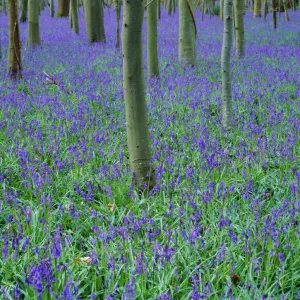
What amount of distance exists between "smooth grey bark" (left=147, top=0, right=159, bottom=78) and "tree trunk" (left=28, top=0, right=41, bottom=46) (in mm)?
5041

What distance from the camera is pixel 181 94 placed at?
304 inches

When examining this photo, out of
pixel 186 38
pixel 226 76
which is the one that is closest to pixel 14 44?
pixel 186 38

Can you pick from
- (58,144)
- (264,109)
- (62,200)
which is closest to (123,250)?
(62,200)

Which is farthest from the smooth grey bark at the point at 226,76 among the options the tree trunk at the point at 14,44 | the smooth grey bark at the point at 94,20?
the smooth grey bark at the point at 94,20

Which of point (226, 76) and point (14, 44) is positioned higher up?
point (14, 44)

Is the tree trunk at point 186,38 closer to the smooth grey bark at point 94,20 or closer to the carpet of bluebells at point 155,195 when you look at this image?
the carpet of bluebells at point 155,195

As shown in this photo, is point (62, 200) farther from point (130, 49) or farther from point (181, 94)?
point (181, 94)

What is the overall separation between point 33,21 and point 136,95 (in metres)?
10.6

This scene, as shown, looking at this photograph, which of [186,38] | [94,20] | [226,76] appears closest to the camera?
[226,76]

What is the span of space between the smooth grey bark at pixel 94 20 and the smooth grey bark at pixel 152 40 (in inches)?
269

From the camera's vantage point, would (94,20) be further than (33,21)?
Yes

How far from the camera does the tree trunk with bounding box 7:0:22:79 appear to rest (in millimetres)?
8820

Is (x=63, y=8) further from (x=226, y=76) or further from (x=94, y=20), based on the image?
(x=226, y=76)

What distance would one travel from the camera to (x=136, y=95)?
3875 millimetres
